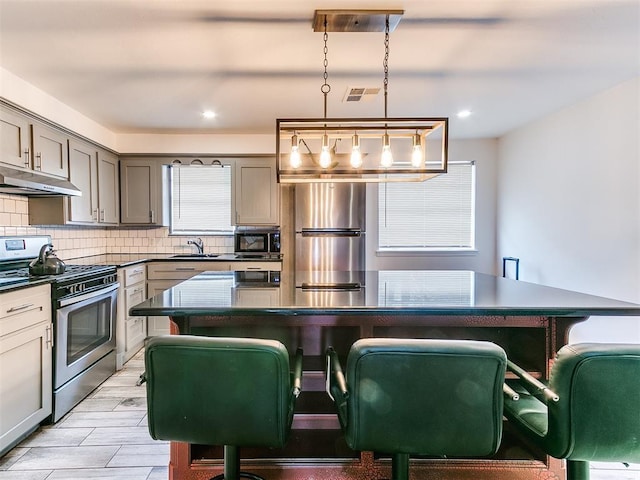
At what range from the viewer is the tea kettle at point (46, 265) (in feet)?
8.04

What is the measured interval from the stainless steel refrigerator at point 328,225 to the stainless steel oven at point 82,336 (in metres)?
1.93

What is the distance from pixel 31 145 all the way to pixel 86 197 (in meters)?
0.82

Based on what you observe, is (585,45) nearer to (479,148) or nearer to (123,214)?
(479,148)

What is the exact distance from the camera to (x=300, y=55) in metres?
2.31

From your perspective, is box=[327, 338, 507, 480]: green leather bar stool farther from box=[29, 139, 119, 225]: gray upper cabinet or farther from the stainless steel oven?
box=[29, 139, 119, 225]: gray upper cabinet

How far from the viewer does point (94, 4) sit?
1.78 metres

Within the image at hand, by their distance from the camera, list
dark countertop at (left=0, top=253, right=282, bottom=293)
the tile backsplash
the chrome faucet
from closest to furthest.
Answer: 1. the tile backsplash
2. dark countertop at (left=0, top=253, right=282, bottom=293)
3. the chrome faucet

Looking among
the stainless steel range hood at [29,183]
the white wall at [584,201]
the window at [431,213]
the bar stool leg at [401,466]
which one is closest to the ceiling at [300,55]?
the white wall at [584,201]

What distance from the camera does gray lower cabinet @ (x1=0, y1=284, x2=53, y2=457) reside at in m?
1.92

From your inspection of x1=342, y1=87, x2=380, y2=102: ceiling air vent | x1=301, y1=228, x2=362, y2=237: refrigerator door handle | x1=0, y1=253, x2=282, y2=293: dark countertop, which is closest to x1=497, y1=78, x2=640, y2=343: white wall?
x1=342, y1=87, x2=380, y2=102: ceiling air vent

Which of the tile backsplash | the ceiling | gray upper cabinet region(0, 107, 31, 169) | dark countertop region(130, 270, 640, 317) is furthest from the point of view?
the tile backsplash

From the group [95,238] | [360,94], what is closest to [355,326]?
[360,94]

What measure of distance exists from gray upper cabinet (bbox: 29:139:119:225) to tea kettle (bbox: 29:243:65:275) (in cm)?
62

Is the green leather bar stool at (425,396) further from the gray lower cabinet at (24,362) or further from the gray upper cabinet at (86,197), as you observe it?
the gray upper cabinet at (86,197)
